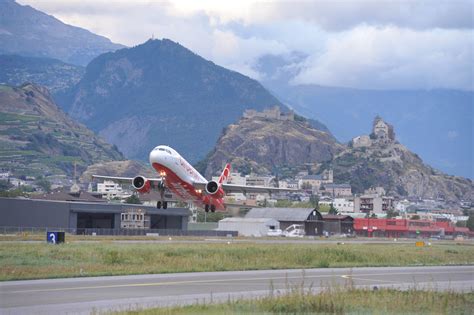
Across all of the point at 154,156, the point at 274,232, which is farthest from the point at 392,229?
the point at 154,156

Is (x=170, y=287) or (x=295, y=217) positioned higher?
(x=295, y=217)

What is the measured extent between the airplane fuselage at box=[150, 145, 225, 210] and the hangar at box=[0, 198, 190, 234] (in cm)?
2386

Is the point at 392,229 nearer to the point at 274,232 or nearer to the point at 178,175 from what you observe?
the point at 274,232

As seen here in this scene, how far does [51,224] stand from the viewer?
4397 inches

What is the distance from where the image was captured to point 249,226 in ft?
444

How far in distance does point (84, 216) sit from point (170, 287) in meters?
85.2

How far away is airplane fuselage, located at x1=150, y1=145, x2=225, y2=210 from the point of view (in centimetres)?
7650

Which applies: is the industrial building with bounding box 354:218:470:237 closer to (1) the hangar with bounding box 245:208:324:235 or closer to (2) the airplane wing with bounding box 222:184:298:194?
(1) the hangar with bounding box 245:208:324:235

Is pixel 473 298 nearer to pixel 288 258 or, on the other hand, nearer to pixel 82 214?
pixel 288 258

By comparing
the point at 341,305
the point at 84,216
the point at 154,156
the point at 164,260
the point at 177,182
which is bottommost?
the point at 341,305

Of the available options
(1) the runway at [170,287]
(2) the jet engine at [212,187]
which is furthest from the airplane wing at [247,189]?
(1) the runway at [170,287]

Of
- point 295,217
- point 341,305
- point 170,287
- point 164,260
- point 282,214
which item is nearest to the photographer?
point 341,305

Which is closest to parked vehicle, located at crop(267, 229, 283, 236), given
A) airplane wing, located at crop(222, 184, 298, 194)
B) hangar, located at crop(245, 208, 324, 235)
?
hangar, located at crop(245, 208, 324, 235)

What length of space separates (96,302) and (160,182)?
49356 millimetres
